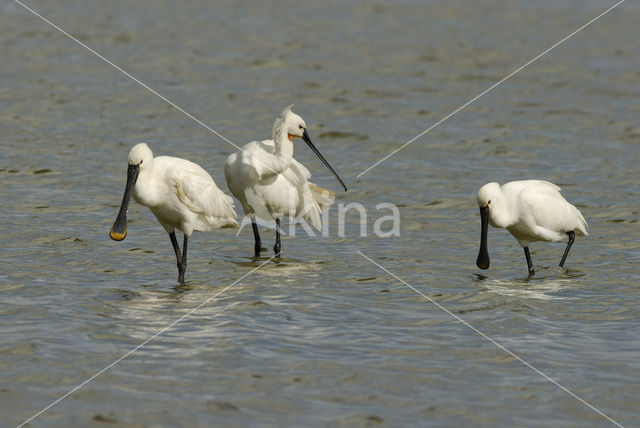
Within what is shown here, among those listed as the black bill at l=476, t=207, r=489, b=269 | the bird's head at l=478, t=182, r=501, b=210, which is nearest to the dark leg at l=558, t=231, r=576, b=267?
the black bill at l=476, t=207, r=489, b=269

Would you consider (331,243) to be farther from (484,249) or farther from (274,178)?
(484,249)

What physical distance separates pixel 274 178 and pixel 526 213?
2853 mm

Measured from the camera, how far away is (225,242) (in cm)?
1279

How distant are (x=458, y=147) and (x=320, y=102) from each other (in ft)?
12.7

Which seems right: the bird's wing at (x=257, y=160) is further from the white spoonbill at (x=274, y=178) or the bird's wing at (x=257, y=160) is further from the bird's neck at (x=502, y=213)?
the bird's neck at (x=502, y=213)

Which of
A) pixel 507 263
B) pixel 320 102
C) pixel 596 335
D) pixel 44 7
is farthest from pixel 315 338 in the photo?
pixel 44 7

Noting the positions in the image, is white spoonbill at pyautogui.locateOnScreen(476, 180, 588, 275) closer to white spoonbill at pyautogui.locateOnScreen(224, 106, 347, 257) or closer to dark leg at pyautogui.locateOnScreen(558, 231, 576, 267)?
dark leg at pyautogui.locateOnScreen(558, 231, 576, 267)

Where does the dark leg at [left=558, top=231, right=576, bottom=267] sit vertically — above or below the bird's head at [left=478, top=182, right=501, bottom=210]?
below

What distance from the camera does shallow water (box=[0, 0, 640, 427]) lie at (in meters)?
7.42

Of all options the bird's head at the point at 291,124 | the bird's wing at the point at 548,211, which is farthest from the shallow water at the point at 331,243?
the bird's head at the point at 291,124

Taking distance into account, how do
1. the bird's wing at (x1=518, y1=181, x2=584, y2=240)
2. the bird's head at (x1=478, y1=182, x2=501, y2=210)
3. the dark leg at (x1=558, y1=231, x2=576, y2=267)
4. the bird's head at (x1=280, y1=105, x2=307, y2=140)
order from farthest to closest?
the bird's head at (x1=280, y1=105, x2=307, y2=140), the dark leg at (x1=558, y1=231, x2=576, y2=267), the bird's wing at (x1=518, y1=181, x2=584, y2=240), the bird's head at (x1=478, y1=182, x2=501, y2=210)

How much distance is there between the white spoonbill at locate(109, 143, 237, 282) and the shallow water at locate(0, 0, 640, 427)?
0.52 m

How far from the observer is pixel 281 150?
11.9 meters

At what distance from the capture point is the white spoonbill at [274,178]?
11.9 m
